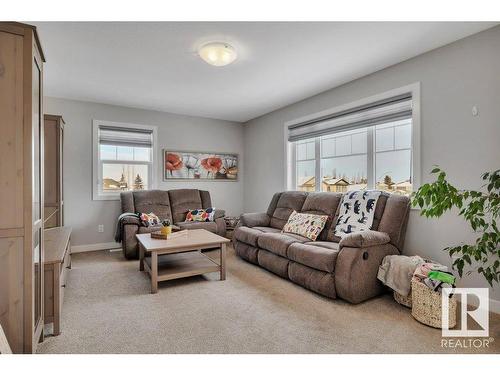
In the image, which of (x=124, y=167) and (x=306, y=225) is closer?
(x=306, y=225)

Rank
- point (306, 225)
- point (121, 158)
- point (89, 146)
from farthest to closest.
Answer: point (121, 158) → point (89, 146) → point (306, 225)

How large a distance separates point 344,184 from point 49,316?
11.4 ft

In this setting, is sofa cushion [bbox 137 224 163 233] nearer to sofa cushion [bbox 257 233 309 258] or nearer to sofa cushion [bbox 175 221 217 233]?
sofa cushion [bbox 175 221 217 233]

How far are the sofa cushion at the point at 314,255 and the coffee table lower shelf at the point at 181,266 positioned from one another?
895 millimetres

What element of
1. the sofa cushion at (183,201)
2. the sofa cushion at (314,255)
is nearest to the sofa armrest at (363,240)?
the sofa cushion at (314,255)

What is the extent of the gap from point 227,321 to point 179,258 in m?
1.45

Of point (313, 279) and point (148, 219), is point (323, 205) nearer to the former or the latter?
point (313, 279)

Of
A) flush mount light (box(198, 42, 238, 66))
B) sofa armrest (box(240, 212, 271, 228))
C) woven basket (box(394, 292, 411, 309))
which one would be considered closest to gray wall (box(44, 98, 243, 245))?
sofa armrest (box(240, 212, 271, 228))

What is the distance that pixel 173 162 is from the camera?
515 centimetres

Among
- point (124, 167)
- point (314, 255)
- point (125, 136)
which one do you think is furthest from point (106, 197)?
point (314, 255)

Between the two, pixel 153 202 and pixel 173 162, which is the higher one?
pixel 173 162

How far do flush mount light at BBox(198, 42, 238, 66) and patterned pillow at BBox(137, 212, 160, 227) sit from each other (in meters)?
2.47

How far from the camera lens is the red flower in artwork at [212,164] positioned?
5.48m

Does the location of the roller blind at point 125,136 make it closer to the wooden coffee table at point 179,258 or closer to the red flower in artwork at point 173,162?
the red flower in artwork at point 173,162
